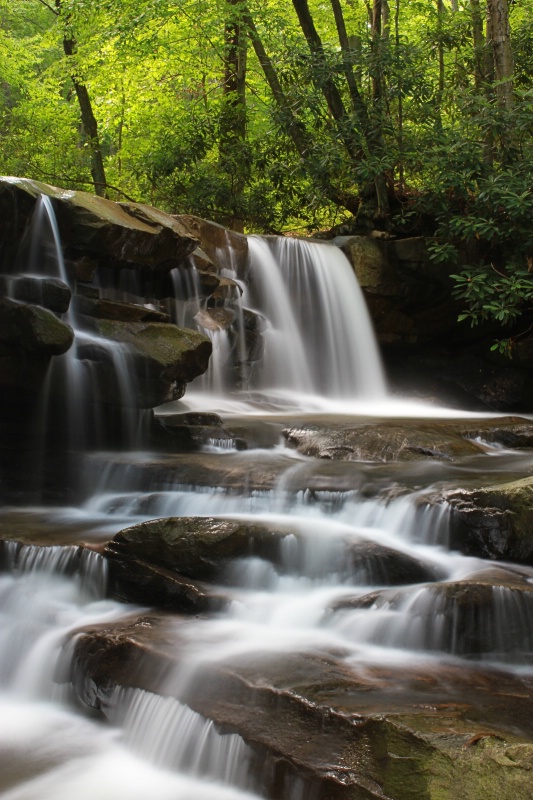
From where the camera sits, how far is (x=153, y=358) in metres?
8.39

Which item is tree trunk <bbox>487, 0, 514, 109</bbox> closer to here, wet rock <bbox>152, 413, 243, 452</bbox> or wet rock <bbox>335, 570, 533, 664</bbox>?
wet rock <bbox>152, 413, 243, 452</bbox>

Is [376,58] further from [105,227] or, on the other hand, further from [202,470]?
[202,470]

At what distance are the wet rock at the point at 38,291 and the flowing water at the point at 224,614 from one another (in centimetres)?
61

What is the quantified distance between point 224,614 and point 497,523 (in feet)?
7.03

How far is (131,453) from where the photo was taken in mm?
8516

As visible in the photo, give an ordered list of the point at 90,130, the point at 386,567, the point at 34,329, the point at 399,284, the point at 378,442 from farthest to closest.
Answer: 1. the point at 90,130
2. the point at 399,284
3. the point at 378,442
4. the point at 34,329
5. the point at 386,567

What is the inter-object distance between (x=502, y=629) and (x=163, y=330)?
5.63 m

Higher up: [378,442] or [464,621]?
[378,442]

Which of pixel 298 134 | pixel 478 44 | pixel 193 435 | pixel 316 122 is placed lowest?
pixel 193 435

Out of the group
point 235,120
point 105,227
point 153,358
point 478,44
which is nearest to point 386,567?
point 153,358

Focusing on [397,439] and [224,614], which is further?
[397,439]

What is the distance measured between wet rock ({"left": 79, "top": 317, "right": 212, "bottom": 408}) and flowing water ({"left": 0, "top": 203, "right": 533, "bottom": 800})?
0.18m

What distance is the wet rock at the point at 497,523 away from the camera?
549 centimetres

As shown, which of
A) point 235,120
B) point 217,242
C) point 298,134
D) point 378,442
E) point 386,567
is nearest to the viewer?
point 386,567
